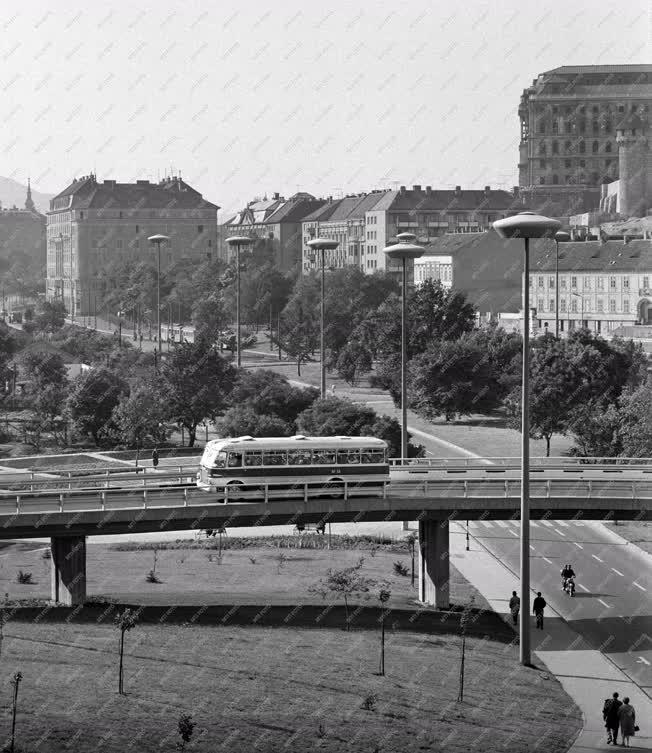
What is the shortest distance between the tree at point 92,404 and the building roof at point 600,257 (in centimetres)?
5239

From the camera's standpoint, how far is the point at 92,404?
7344 cm

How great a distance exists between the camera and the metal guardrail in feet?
123

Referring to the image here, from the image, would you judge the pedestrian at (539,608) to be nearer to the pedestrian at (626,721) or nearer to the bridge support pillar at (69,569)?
the pedestrian at (626,721)

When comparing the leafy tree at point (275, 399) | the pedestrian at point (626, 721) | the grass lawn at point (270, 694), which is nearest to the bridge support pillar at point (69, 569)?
the grass lawn at point (270, 694)

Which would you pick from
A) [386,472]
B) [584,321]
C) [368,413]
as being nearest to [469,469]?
[386,472]

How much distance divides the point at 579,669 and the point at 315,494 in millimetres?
8051

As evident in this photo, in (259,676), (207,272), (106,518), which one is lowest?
(259,676)

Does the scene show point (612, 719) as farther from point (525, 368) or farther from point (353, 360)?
point (353, 360)

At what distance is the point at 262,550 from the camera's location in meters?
49.5

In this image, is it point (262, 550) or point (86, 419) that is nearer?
point (262, 550)

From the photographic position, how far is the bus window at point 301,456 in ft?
147

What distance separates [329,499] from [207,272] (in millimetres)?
114954

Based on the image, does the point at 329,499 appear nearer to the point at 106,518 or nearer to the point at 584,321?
the point at 106,518

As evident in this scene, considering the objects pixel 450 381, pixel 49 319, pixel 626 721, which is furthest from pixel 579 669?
pixel 49 319
